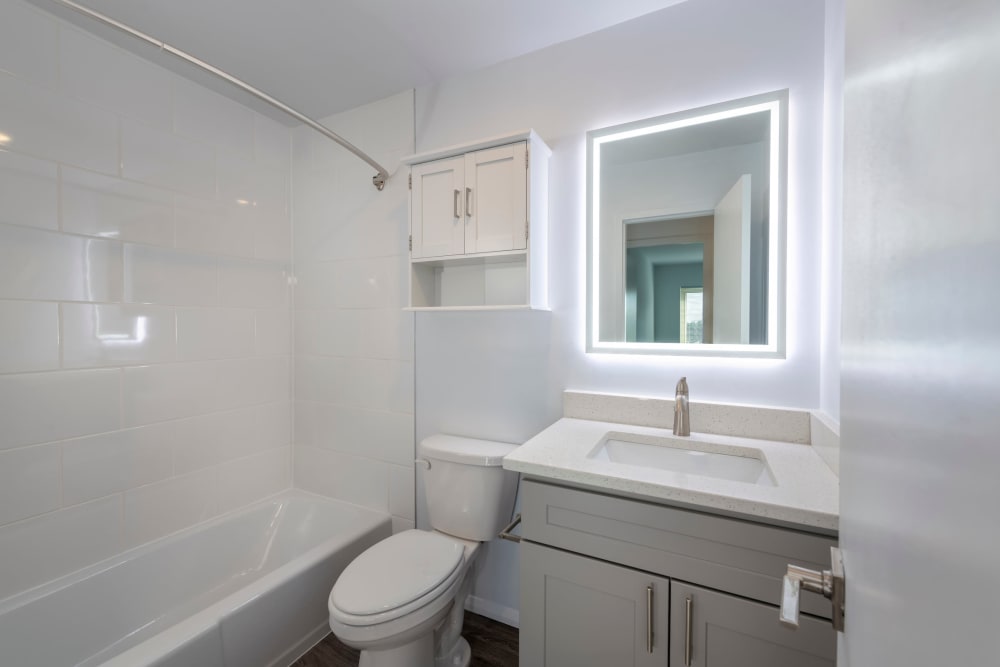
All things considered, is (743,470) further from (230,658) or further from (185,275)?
(185,275)

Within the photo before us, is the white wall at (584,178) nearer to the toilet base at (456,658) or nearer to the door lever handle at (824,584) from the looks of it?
the toilet base at (456,658)

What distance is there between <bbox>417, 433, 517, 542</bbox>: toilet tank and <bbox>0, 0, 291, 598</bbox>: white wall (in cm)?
111

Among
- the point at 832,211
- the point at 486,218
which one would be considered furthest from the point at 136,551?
the point at 832,211

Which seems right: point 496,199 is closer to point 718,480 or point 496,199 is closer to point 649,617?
point 718,480

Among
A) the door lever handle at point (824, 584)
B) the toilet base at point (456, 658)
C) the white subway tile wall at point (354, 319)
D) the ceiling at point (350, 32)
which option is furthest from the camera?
the white subway tile wall at point (354, 319)

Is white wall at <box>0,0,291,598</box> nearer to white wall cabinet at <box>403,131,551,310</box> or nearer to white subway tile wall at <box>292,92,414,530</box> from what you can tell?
white subway tile wall at <box>292,92,414,530</box>

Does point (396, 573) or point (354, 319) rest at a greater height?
point (354, 319)

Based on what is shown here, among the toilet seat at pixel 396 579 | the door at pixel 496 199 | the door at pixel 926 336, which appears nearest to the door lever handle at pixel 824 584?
the door at pixel 926 336

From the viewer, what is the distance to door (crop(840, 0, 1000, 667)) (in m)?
0.20

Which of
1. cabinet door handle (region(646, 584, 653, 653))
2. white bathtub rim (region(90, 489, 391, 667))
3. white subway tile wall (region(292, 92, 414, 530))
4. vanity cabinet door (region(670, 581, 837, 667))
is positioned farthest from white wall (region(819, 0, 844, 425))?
white bathtub rim (region(90, 489, 391, 667))

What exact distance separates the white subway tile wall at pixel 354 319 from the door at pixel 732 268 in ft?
4.34

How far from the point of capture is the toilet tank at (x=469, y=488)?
1593mm

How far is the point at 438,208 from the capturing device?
5.44 feet

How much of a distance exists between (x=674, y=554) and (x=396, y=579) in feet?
2.87
